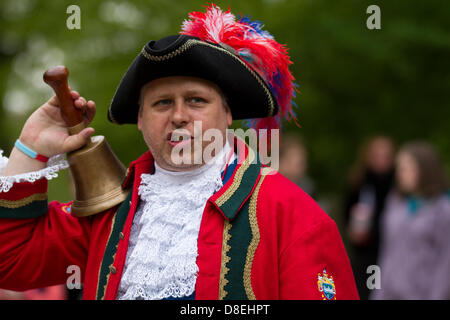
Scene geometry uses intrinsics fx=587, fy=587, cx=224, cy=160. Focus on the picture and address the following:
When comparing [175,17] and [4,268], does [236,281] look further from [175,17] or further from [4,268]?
[175,17]

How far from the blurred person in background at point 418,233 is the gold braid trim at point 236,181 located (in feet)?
8.87

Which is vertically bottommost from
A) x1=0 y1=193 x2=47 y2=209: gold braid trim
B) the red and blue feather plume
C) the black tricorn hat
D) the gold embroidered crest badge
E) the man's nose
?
the gold embroidered crest badge

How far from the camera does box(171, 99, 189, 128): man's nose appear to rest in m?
2.50

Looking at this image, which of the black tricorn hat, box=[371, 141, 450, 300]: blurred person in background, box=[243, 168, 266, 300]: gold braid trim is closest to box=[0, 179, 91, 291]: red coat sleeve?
the black tricorn hat

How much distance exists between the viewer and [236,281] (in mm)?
Answer: 2320

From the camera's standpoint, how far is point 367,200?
6.16 metres

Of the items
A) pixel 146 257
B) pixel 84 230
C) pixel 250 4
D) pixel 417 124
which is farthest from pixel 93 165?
pixel 417 124

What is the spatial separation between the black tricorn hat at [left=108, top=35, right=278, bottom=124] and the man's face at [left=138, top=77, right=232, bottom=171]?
40mm

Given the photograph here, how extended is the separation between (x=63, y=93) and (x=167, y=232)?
799 millimetres

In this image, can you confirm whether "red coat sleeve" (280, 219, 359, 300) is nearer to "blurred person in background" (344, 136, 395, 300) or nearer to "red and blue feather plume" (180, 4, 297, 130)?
"red and blue feather plume" (180, 4, 297, 130)

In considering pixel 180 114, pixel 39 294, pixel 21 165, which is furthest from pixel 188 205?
pixel 39 294

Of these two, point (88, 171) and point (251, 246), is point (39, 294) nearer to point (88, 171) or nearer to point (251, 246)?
point (88, 171)

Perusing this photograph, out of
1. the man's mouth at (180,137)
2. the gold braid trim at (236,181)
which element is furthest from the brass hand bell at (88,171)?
the gold braid trim at (236,181)
